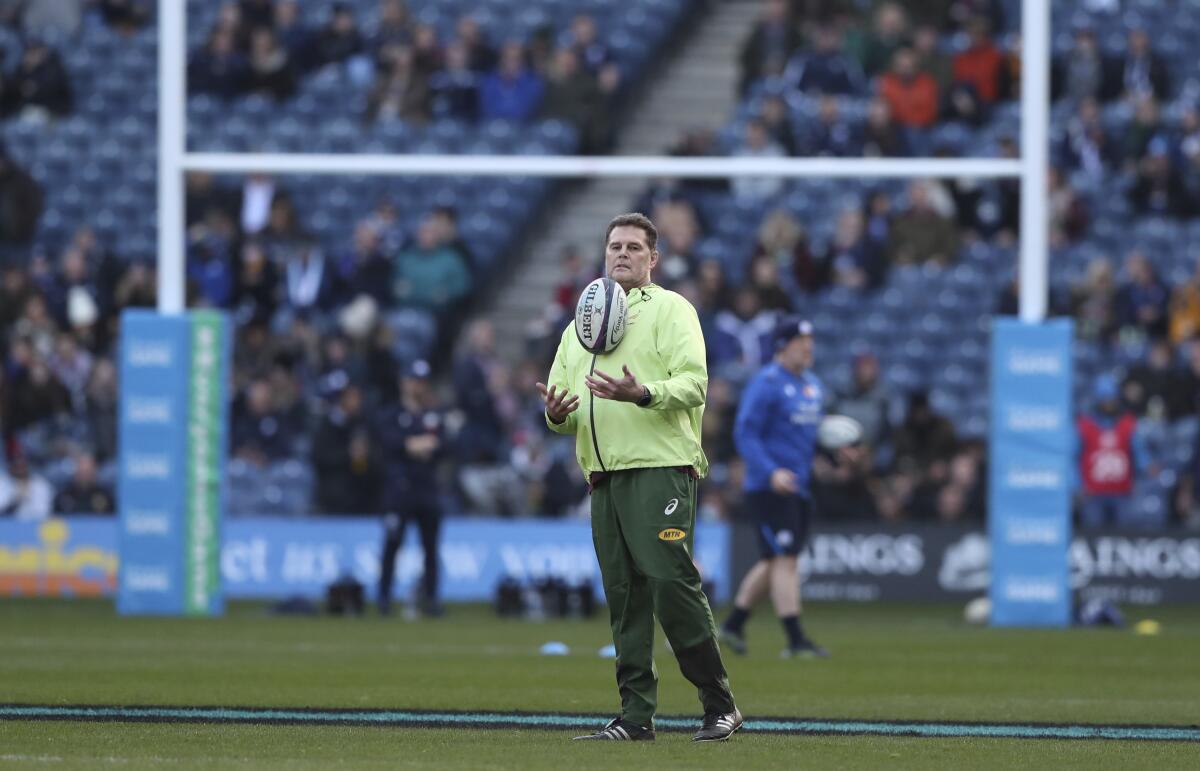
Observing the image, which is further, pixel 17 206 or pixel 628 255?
pixel 17 206

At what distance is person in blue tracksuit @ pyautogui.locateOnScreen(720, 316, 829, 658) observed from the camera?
46.9 feet

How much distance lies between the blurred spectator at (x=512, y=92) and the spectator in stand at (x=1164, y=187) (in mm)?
7145

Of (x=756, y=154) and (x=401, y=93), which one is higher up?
(x=401, y=93)

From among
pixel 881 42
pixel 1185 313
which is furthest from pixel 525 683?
pixel 881 42

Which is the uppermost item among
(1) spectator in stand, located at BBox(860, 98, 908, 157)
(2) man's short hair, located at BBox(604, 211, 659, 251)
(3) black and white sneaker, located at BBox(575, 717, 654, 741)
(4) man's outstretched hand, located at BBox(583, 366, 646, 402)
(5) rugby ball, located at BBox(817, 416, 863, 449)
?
(1) spectator in stand, located at BBox(860, 98, 908, 157)

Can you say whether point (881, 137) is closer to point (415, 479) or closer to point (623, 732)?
point (415, 479)

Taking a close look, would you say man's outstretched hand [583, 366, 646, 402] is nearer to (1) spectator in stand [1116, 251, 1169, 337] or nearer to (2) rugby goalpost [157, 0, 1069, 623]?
(2) rugby goalpost [157, 0, 1069, 623]

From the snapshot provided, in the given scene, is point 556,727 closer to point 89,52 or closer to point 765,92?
point 765,92

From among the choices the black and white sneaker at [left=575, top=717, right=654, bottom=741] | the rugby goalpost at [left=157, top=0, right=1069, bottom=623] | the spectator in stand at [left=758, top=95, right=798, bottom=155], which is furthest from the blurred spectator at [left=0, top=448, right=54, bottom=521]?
the black and white sneaker at [left=575, top=717, right=654, bottom=741]

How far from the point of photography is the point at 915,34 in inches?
1042

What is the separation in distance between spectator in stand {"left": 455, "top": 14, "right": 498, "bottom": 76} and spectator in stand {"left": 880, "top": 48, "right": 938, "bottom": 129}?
484 centimetres

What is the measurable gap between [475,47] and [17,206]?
5.80 meters

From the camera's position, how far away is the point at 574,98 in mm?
26141

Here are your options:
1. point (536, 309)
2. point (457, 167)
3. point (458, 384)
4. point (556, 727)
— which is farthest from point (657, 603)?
point (536, 309)
